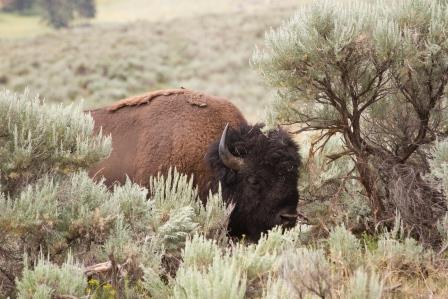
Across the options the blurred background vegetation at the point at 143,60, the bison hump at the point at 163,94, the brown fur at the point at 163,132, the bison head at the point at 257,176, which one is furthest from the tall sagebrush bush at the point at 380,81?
the blurred background vegetation at the point at 143,60

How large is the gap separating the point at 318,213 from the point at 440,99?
62.7 inches

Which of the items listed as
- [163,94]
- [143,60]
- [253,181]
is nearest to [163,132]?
[163,94]

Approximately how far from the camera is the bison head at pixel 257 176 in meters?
5.43

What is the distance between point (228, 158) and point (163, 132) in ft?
3.46

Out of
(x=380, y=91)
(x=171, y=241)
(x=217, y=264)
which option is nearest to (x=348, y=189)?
(x=380, y=91)

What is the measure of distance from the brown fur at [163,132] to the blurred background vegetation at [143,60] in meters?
12.2

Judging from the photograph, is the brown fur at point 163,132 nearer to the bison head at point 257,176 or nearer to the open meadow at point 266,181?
the open meadow at point 266,181

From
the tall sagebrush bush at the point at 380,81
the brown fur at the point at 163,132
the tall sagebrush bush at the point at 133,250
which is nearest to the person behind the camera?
the tall sagebrush bush at the point at 133,250

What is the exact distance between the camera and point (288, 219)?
5.36 metres

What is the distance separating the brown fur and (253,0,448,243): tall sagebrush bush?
3.62 feet

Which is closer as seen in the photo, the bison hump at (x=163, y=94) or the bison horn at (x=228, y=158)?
the bison horn at (x=228, y=158)

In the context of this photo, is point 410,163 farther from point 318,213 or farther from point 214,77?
point 214,77

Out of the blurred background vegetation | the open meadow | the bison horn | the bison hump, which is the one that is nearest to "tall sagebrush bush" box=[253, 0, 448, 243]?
the open meadow

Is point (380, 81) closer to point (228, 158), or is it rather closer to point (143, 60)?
point (228, 158)
